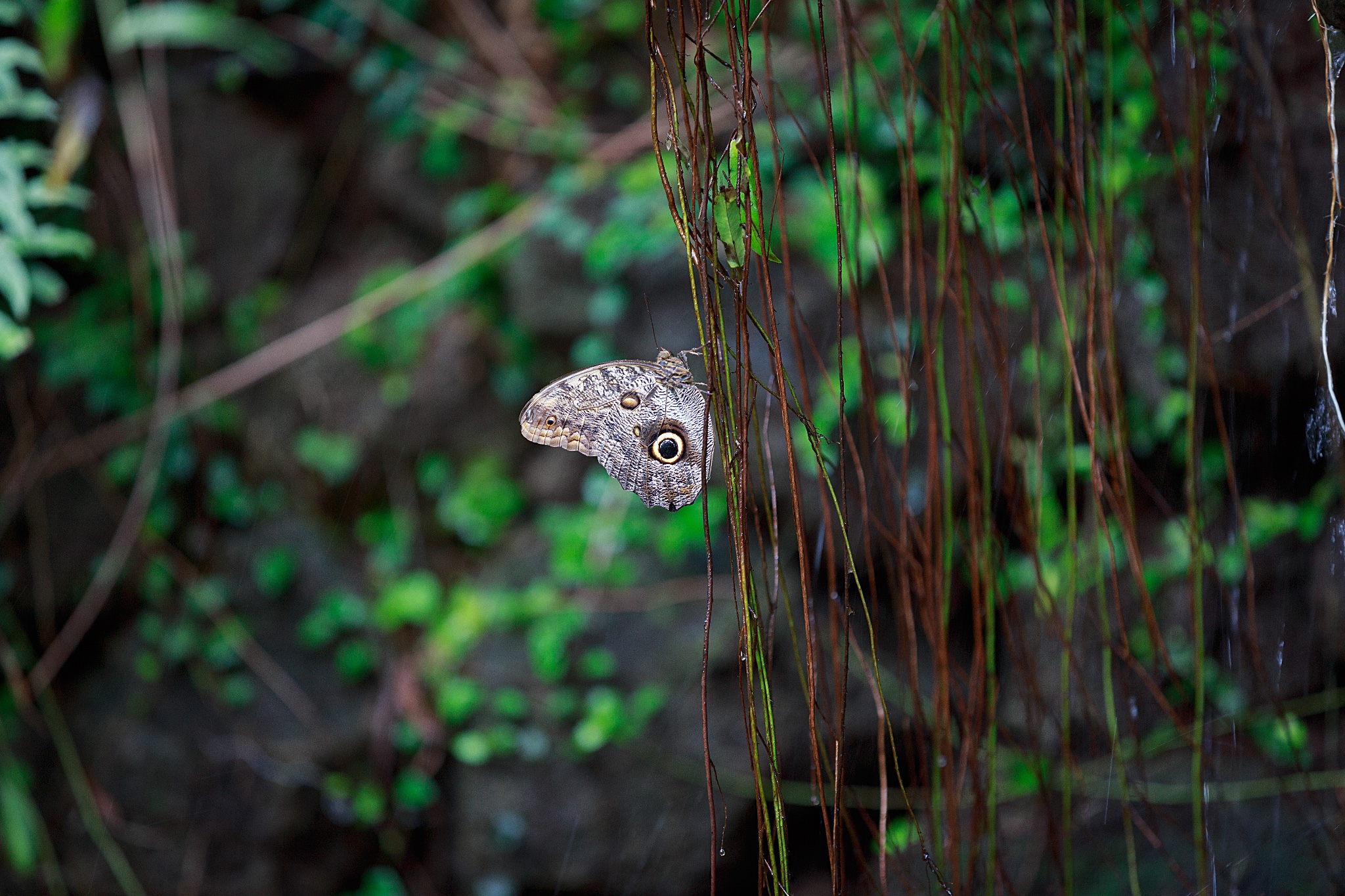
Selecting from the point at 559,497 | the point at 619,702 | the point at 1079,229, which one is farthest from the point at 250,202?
the point at 1079,229

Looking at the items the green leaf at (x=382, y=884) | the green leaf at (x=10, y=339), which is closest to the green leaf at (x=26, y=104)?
the green leaf at (x=10, y=339)

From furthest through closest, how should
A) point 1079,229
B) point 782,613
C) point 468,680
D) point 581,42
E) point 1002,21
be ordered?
point 581,42 → point 468,680 → point 782,613 → point 1002,21 → point 1079,229

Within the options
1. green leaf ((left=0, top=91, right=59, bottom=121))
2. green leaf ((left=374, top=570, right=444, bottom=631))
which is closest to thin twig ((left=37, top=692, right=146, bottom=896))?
green leaf ((left=374, top=570, right=444, bottom=631))

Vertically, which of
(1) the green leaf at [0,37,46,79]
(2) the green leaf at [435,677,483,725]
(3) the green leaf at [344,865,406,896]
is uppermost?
(1) the green leaf at [0,37,46,79]

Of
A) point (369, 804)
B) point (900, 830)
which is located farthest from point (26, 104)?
point (900, 830)

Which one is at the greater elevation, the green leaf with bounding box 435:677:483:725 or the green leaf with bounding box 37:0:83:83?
the green leaf with bounding box 37:0:83:83

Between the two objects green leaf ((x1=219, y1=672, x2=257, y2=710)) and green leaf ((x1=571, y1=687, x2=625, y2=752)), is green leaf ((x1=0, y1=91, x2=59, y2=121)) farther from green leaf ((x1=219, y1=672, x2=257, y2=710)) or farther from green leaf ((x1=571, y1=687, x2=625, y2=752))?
green leaf ((x1=571, y1=687, x2=625, y2=752))

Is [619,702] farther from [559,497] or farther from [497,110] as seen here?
[497,110]
